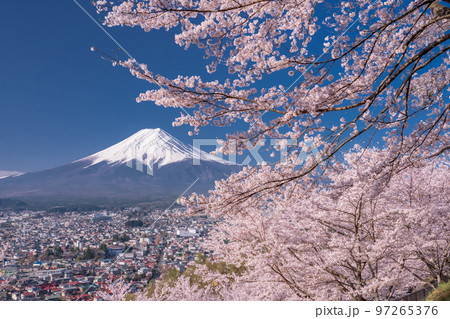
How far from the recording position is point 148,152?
2425 cm

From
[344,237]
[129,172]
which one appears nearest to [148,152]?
[129,172]

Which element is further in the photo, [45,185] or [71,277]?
[45,185]

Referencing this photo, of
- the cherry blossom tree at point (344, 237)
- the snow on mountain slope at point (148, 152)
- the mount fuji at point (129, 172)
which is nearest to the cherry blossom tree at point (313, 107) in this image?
the cherry blossom tree at point (344, 237)

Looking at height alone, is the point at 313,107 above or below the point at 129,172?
below

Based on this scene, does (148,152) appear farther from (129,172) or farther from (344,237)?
(344,237)

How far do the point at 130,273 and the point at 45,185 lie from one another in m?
16.7

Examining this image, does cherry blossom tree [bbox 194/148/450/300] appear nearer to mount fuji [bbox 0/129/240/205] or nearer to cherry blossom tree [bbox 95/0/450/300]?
cherry blossom tree [bbox 95/0/450/300]

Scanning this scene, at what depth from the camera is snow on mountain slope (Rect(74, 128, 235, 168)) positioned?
23.5 metres

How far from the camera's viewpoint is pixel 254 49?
9.46ft

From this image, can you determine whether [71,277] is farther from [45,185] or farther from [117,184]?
[45,185]

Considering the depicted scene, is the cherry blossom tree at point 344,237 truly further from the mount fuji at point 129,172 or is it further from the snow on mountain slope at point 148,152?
the snow on mountain slope at point 148,152

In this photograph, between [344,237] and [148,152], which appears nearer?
[344,237]
